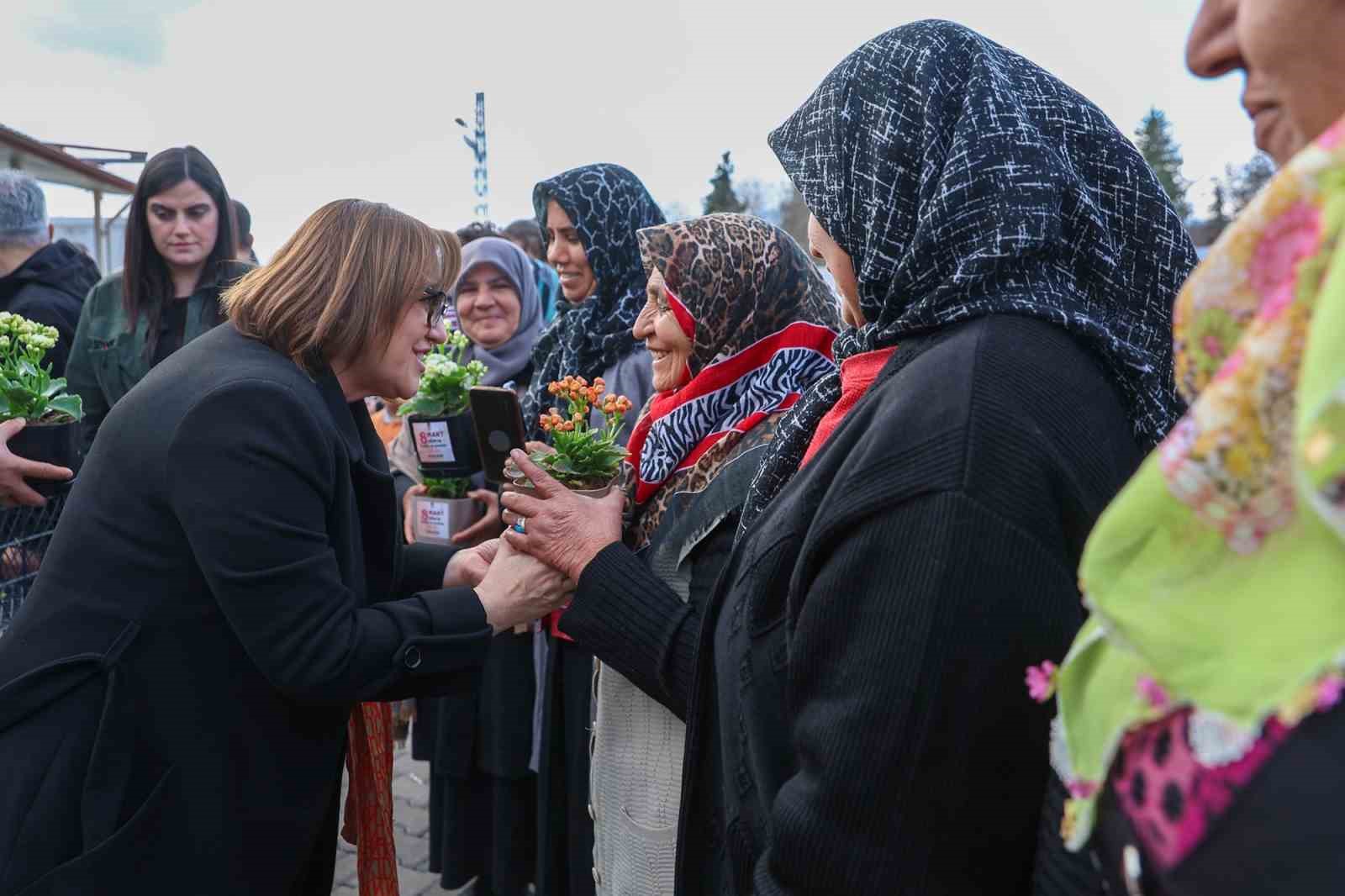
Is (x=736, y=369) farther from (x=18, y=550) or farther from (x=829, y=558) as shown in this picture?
(x=18, y=550)

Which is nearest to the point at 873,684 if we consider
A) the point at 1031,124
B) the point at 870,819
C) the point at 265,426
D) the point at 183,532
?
the point at 870,819

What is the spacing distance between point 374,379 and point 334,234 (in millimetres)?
338

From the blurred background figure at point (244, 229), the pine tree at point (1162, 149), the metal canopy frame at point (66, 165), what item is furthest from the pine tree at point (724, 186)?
the blurred background figure at point (244, 229)

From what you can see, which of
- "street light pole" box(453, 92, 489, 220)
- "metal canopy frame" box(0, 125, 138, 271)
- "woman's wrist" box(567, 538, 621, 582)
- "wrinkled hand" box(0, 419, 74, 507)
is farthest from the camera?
"street light pole" box(453, 92, 489, 220)

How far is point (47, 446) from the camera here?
2.72 m

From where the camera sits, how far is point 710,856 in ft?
6.28

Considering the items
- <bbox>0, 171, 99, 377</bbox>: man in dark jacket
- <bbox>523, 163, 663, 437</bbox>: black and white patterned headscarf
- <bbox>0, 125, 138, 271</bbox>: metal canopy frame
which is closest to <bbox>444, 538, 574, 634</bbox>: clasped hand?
<bbox>523, 163, 663, 437</bbox>: black and white patterned headscarf

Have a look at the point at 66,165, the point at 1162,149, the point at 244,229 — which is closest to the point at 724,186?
the point at 1162,149

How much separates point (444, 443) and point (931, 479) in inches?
97.3

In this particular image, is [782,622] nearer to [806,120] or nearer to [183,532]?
[806,120]

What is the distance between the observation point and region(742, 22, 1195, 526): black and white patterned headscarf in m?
1.40

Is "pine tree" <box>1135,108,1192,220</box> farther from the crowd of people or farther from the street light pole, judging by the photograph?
the crowd of people

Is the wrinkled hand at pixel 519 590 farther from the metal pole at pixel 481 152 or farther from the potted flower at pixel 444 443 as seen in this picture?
the metal pole at pixel 481 152

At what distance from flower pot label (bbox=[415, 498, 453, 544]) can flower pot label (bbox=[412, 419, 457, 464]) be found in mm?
171
